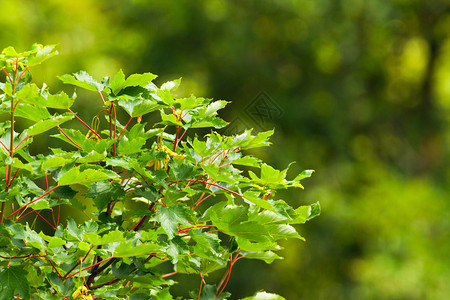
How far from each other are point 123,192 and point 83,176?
15cm

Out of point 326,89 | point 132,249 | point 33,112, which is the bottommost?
point 132,249

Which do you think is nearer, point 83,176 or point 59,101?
point 83,176

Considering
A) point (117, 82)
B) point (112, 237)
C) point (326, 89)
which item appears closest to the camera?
point (112, 237)

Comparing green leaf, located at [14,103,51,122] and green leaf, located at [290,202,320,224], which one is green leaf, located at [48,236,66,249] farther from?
green leaf, located at [290,202,320,224]

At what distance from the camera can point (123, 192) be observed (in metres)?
1.37

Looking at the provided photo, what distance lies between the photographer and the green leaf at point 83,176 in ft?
4.03

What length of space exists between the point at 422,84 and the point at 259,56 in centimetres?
234

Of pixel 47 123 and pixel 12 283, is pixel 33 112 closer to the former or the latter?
pixel 47 123

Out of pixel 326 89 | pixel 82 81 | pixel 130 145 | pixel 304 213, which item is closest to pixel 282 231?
pixel 304 213

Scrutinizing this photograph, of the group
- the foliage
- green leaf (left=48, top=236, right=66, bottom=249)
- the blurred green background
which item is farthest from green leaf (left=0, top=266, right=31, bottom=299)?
the blurred green background

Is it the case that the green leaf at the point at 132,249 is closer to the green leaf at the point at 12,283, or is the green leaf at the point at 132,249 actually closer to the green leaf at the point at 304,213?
the green leaf at the point at 12,283

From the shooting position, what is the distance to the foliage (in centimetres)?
127

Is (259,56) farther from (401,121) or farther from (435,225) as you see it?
(435,225)

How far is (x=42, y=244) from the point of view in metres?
1.27
